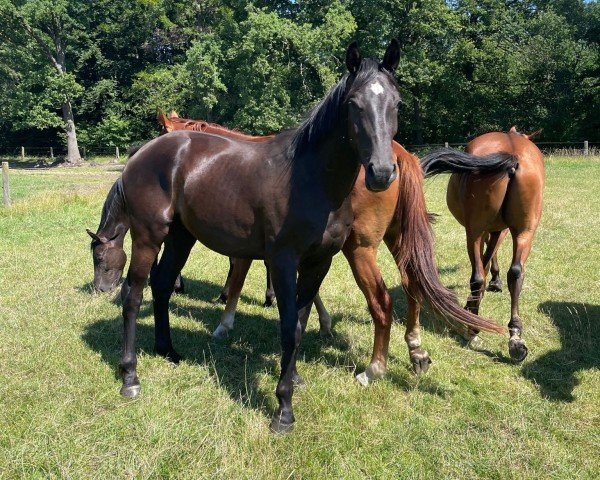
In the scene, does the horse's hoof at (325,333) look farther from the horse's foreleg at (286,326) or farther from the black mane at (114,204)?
the black mane at (114,204)

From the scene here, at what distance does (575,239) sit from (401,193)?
5559 mm

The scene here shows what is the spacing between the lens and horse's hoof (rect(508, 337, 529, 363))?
369cm

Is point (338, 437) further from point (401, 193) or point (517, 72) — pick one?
point (517, 72)

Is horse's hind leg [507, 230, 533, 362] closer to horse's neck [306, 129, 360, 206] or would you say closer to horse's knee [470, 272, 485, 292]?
horse's knee [470, 272, 485, 292]

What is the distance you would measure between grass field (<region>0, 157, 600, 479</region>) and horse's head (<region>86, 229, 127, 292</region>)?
43 centimetres

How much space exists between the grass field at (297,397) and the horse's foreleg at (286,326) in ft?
0.37

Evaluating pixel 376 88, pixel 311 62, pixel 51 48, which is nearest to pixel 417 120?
pixel 311 62

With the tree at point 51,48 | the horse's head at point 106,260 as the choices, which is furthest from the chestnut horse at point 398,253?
the tree at point 51,48

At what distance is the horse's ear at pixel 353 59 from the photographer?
2524mm

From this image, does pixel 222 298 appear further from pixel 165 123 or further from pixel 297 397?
pixel 297 397

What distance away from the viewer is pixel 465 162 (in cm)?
399

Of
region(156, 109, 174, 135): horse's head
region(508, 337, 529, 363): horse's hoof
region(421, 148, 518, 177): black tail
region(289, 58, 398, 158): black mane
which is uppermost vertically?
region(289, 58, 398, 158): black mane

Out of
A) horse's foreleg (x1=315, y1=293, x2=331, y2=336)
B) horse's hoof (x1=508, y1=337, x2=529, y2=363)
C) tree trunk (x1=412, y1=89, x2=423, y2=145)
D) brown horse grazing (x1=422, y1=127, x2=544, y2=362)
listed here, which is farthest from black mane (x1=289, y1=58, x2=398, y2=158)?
tree trunk (x1=412, y1=89, x2=423, y2=145)

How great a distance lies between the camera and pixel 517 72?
101 feet
